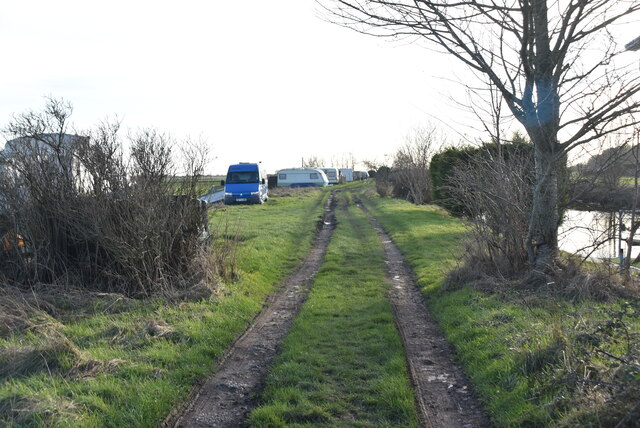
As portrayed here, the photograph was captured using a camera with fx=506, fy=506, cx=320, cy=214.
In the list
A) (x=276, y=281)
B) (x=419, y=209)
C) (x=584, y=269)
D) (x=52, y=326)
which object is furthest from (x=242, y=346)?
(x=419, y=209)

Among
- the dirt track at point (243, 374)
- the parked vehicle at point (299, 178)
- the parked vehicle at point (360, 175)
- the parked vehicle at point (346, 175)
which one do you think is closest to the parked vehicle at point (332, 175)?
the parked vehicle at point (346, 175)

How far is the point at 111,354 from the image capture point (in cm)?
574

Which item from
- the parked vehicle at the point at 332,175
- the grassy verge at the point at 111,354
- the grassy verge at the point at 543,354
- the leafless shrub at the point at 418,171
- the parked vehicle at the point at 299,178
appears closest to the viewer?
the grassy verge at the point at 543,354

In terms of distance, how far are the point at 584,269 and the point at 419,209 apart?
63.9 ft

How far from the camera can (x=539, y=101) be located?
8.23 metres

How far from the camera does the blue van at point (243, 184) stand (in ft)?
116

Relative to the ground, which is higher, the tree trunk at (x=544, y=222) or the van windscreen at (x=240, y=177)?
the van windscreen at (x=240, y=177)

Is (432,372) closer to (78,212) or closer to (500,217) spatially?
(500,217)

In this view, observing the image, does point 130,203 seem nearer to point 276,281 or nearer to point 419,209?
point 276,281

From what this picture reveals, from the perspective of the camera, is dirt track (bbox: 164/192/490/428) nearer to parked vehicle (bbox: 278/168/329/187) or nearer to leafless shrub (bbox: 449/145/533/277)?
leafless shrub (bbox: 449/145/533/277)

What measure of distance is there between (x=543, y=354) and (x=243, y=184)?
1249 inches

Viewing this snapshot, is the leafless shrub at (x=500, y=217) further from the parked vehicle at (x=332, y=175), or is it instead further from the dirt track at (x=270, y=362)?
the parked vehicle at (x=332, y=175)

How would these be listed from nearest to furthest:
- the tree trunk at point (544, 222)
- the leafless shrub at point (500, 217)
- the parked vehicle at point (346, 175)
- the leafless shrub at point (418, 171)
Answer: the tree trunk at point (544, 222), the leafless shrub at point (500, 217), the leafless shrub at point (418, 171), the parked vehicle at point (346, 175)

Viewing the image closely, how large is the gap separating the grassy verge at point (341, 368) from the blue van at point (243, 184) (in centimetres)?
2585
